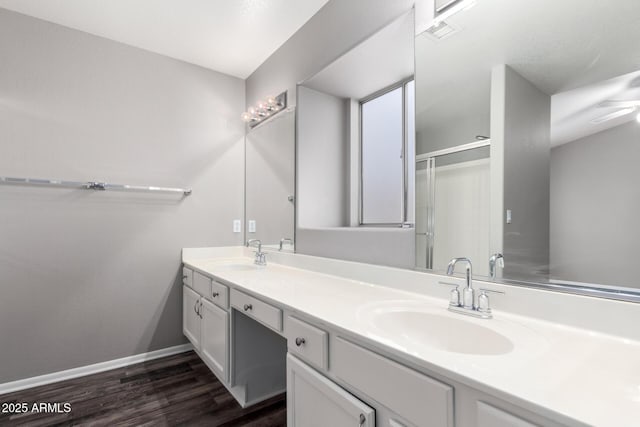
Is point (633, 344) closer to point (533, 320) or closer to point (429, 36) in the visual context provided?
point (533, 320)

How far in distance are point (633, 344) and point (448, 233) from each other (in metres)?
0.62

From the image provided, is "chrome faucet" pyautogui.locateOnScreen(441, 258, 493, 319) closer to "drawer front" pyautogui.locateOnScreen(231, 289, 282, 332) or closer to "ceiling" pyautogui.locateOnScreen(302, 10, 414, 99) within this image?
"drawer front" pyautogui.locateOnScreen(231, 289, 282, 332)

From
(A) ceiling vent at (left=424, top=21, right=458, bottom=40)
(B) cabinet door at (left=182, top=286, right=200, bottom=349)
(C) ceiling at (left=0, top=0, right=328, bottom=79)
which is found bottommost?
(B) cabinet door at (left=182, top=286, right=200, bottom=349)

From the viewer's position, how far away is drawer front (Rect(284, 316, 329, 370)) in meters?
1.04

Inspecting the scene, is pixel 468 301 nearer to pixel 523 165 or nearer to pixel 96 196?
pixel 523 165

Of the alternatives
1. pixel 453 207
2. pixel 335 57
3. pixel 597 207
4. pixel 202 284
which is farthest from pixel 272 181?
pixel 597 207

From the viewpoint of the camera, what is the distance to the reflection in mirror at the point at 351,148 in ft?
6.55

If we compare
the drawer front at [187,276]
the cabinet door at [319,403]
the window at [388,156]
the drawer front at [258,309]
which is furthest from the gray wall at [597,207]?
the drawer front at [187,276]

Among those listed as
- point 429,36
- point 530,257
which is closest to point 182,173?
point 429,36

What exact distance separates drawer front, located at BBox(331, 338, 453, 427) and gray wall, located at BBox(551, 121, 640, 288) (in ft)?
1.97

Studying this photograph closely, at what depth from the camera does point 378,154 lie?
7.07 feet

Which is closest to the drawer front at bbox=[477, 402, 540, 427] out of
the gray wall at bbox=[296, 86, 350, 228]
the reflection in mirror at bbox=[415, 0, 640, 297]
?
the reflection in mirror at bbox=[415, 0, 640, 297]

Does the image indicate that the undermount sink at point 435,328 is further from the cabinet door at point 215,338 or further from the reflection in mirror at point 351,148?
the cabinet door at point 215,338

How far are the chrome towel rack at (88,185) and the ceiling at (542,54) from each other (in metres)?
2.01
